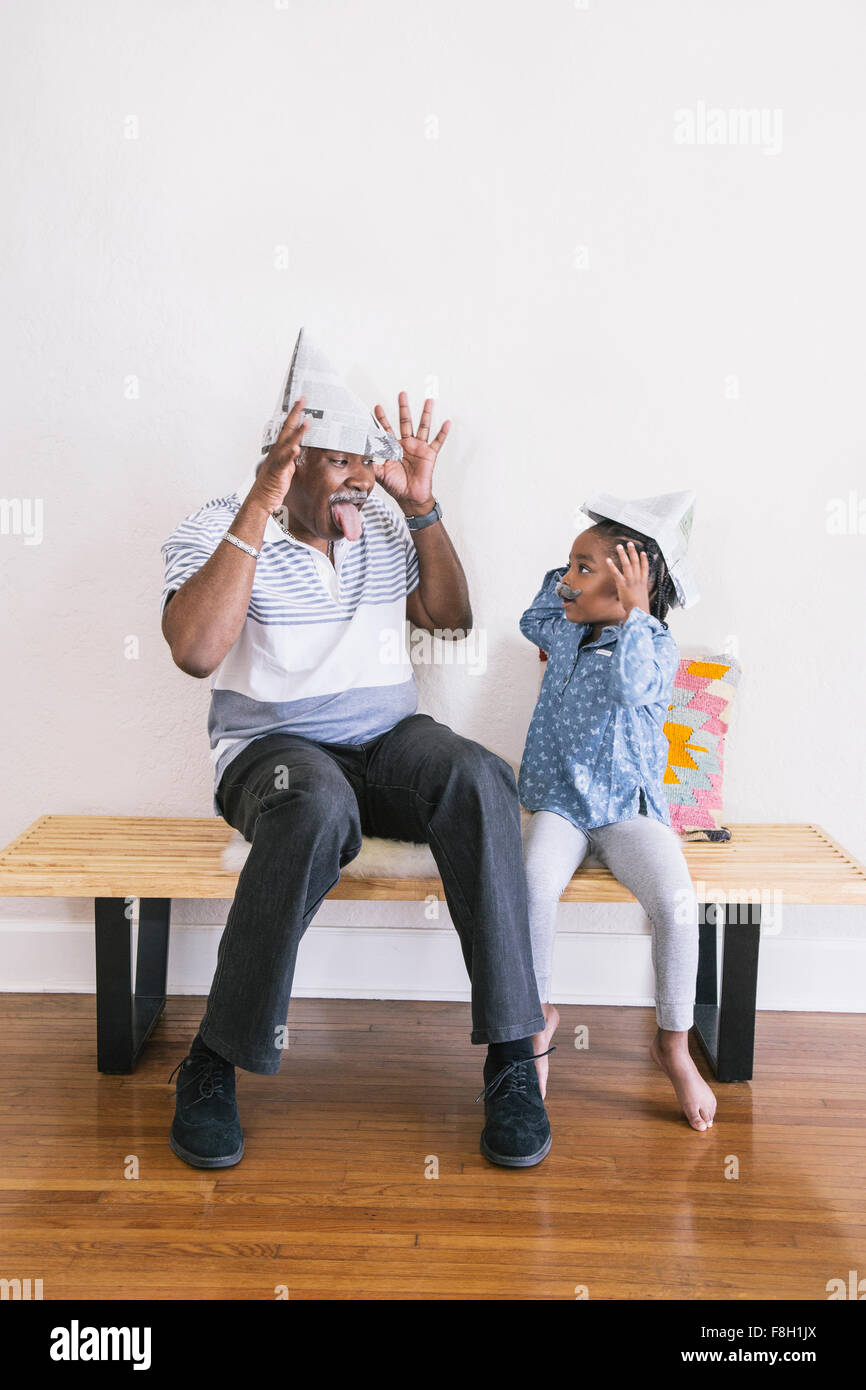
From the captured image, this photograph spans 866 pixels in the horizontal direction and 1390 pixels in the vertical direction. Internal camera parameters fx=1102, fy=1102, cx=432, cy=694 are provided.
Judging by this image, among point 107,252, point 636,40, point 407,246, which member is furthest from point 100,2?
point 636,40

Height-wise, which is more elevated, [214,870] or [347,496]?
[347,496]


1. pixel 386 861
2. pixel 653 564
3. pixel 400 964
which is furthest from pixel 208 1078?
pixel 653 564

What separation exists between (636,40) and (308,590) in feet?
4.41

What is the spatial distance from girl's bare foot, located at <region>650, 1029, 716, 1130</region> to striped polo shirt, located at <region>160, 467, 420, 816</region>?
76 cm

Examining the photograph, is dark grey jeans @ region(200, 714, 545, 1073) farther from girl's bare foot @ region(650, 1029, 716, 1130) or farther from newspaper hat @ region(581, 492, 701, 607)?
newspaper hat @ region(581, 492, 701, 607)

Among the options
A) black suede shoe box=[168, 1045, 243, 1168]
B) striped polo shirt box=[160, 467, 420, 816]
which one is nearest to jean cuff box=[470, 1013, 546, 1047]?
black suede shoe box=[168, 1045, 243, 1168]

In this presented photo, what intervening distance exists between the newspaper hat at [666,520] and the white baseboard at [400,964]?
31.2 inches

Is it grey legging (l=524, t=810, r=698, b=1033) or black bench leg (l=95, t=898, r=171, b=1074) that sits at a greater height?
grey legging (l=524, t=810, r=698, b=1033)

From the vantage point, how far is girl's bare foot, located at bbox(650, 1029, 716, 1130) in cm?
189

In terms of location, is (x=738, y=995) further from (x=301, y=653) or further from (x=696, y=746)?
(x=301, y=653)

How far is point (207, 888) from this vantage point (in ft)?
6.22

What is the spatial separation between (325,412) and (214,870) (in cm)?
84

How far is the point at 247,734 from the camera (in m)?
2.03

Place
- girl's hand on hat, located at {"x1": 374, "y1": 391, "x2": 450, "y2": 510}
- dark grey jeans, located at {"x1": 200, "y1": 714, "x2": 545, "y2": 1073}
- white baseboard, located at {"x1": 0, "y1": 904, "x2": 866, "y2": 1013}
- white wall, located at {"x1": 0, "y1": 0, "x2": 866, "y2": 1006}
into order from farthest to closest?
white baseboard, located at {"x1": 0, "y1": 904, "x2": 866, "y2": 1013}
white wall, located at {"x1": 0, "y1": 0, "x2": 866, "y2": 1006}
girl's hand on hat, located at {"x1": 374, "y1": 391, "x2": 450, "y2": 510}
dark grey jeans, located at {"x1": 200, "y1": 714, "x2": 545, "y2": 1073}
